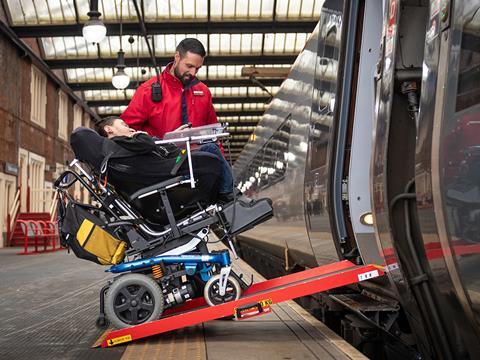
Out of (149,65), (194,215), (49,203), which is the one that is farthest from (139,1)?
(194,215)

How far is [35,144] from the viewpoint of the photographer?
80.4 ft

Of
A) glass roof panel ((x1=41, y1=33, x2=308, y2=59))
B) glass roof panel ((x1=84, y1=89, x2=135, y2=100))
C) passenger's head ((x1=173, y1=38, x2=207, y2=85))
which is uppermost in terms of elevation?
glass roof panel ((x1=41, y1=33, x2=308, y2=59))

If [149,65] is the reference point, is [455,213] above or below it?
below

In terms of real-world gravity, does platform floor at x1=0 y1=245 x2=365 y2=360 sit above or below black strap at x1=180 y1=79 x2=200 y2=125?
below

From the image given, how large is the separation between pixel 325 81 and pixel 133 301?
2.71 metres

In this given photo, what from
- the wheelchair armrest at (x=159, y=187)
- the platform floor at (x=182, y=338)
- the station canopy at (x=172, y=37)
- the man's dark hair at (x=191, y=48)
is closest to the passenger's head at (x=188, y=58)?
the man's dark hair at (x=191, y=48)

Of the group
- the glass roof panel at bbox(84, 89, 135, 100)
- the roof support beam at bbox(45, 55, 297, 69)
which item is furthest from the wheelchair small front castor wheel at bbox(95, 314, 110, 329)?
the glass roof panel at bbox(84, 89, 135, 100)

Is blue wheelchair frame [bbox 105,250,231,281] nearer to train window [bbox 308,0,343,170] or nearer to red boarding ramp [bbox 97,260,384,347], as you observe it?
red boarding ramp [bbox 97,260,384,347]

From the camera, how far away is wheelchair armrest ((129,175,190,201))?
3699mm

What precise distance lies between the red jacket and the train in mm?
997

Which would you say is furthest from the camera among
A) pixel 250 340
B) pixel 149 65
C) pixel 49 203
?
pixel 49 203

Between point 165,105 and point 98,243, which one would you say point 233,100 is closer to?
point 165,105

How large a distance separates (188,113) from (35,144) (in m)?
21.4

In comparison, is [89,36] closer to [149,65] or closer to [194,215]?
[194,215]
